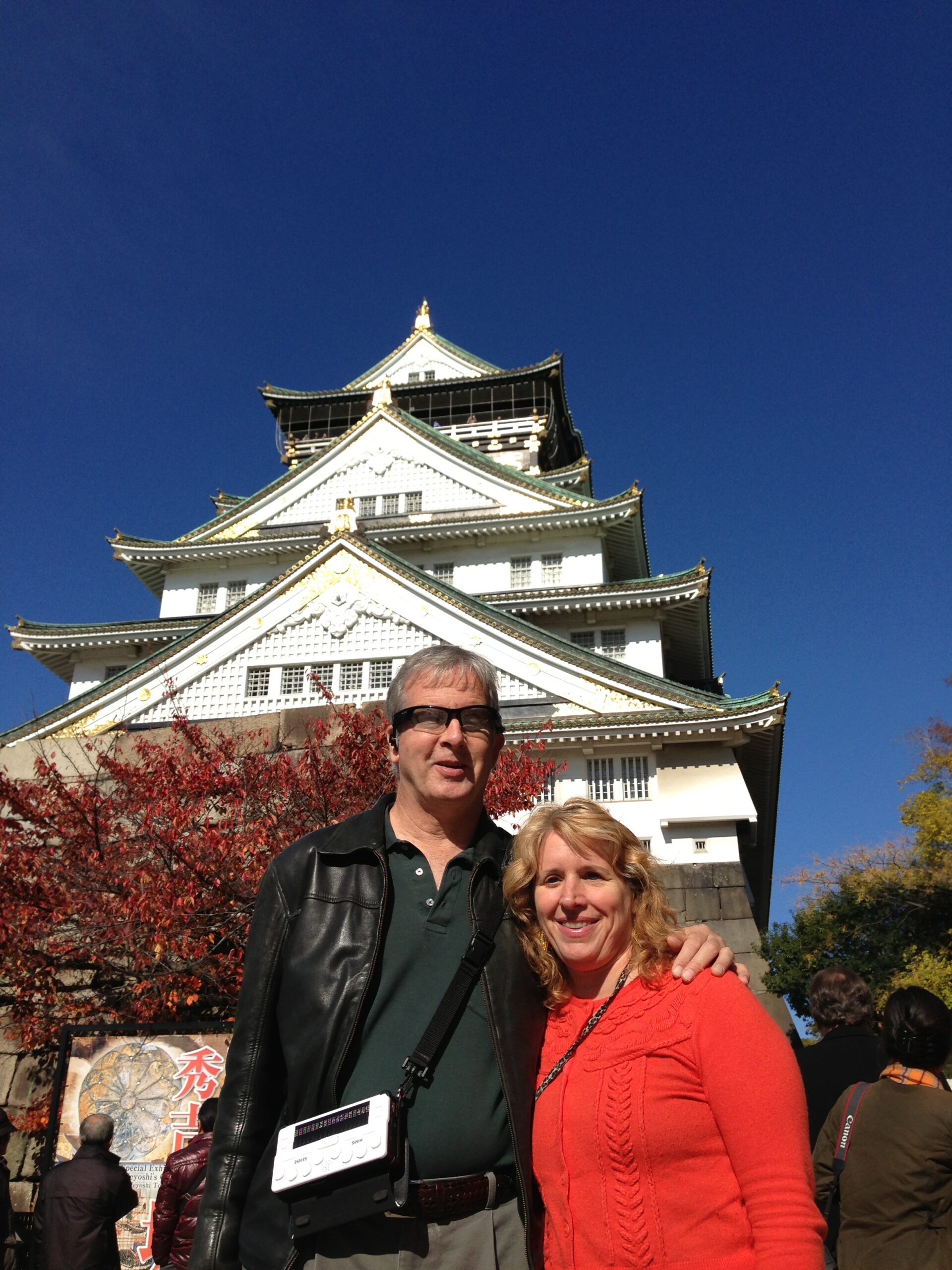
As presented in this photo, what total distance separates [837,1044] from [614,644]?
19.6m

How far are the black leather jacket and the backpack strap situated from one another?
5.84 feet

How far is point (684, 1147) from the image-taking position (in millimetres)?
2031

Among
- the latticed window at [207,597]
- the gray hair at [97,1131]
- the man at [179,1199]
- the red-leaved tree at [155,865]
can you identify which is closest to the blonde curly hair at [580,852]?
the man at [179,1199]

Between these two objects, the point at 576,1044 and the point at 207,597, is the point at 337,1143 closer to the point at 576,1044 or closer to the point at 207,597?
the point at 576,1044

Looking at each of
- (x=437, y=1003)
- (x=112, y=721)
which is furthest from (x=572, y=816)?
(x=112, y=721)

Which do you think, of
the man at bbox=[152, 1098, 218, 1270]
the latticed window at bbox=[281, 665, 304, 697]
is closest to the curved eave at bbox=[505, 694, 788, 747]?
the latticed window at bbox=[281, 665, 304, 697]

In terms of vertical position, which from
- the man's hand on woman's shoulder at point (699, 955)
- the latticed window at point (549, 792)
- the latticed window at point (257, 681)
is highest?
the latticed window at point (257, 681)

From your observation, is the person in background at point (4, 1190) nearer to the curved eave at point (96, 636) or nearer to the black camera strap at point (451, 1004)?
the black camera strap at point (451, 1004)

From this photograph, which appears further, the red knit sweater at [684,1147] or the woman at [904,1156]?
the woman at [904,1156]

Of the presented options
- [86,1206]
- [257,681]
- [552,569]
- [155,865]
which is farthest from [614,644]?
[86,1206]

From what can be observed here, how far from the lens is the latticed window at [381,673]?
16.7m

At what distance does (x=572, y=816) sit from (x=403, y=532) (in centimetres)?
2380

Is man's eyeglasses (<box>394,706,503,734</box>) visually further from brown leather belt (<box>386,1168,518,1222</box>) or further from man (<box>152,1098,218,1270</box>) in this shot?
man (<box>152,1098,218,1270</box>)

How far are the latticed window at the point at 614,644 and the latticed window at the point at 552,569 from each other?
2.38 m
